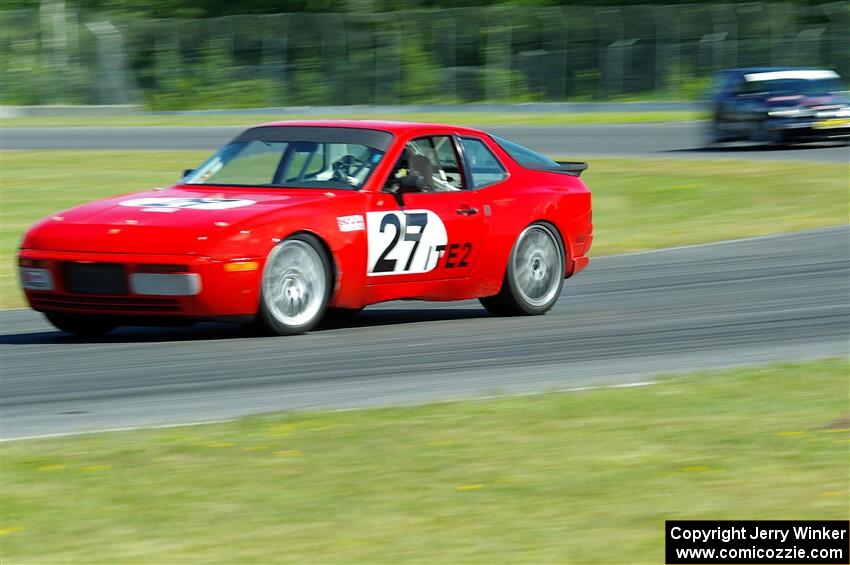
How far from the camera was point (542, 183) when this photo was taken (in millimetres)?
11352

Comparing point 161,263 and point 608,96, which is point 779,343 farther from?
point 608,96

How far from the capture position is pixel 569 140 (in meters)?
29.9

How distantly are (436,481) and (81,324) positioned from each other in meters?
4.57

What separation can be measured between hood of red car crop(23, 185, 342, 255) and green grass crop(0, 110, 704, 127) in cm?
2650

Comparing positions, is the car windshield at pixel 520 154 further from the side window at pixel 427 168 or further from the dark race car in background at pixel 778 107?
the dark race car in background at pixel 778 107

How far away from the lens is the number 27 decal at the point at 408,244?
9.98 m

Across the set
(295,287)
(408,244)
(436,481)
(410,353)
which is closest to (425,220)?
(408,244)

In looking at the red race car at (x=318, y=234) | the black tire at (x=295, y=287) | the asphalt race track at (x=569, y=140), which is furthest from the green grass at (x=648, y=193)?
the black tire at (x=295, y=287)

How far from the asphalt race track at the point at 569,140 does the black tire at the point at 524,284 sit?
1406 cm

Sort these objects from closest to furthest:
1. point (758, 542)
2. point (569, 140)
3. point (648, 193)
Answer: point (758, 542)
point (648, 193)
point (569, 140)

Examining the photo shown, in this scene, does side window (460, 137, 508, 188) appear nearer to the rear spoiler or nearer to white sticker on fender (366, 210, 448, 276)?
the rear spoiler

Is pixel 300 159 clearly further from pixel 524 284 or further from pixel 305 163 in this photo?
pixel 524 284

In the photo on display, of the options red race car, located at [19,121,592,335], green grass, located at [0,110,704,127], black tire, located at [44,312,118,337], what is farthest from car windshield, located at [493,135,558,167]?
green grass, located at [0,110,704,127]

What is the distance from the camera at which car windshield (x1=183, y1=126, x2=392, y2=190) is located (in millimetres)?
10250
